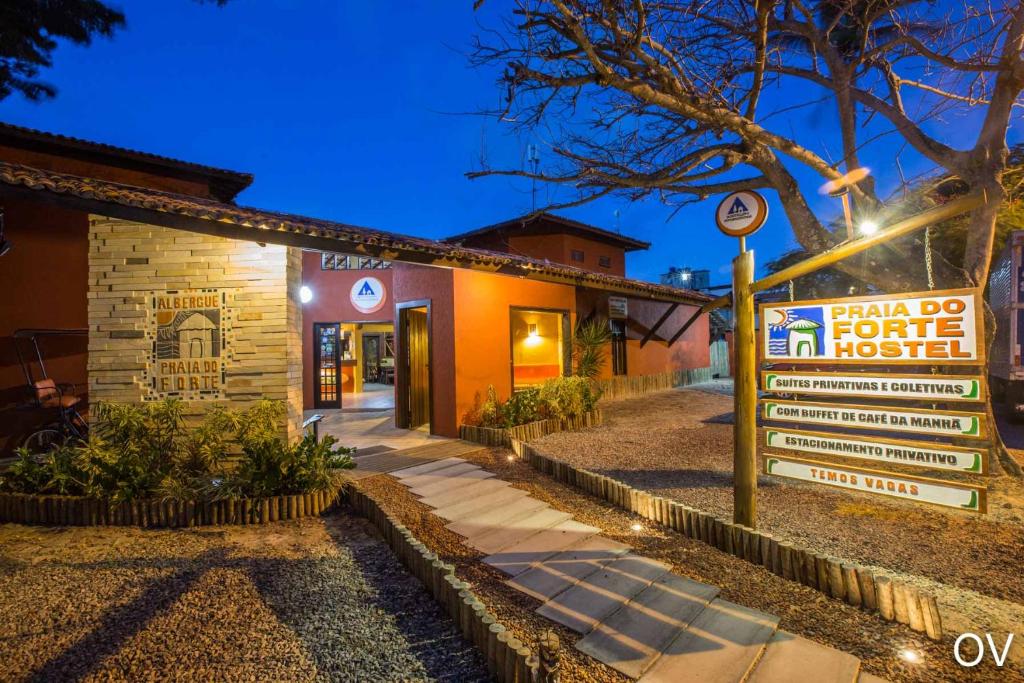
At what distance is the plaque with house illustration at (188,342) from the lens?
575 cm

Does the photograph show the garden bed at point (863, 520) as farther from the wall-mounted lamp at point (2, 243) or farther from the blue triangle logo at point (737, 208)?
the wall-mounted lamp at point (2, 243)

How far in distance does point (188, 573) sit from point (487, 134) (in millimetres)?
5534

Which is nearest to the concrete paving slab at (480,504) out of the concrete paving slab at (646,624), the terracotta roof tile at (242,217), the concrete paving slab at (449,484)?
the concrete paving slab at (449,484)

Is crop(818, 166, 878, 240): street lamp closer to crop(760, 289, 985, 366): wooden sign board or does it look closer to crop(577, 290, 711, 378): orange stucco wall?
crop(760, 289, 985, 366): wooden sign board

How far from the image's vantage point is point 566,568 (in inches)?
144

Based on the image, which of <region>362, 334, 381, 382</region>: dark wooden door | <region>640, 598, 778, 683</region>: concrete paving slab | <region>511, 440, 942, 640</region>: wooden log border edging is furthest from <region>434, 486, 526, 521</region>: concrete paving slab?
<region>362, 334, 381, 382</region>: dark wooden door

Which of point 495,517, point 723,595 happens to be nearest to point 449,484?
point 495,517

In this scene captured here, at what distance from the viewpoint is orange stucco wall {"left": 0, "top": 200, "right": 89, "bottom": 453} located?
702cm

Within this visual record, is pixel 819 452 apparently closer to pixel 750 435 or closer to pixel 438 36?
pixel 750 435

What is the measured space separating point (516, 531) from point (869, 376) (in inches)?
129

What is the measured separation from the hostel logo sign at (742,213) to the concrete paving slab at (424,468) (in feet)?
15.2

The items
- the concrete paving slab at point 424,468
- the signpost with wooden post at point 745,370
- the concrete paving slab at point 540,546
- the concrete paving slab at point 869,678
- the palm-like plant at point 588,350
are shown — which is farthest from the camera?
the palm-like plant at point 588,350

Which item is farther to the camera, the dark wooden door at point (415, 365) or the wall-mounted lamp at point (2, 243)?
the dark wooden door at point (415, 365)

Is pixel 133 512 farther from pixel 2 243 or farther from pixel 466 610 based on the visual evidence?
pixel 2 243
